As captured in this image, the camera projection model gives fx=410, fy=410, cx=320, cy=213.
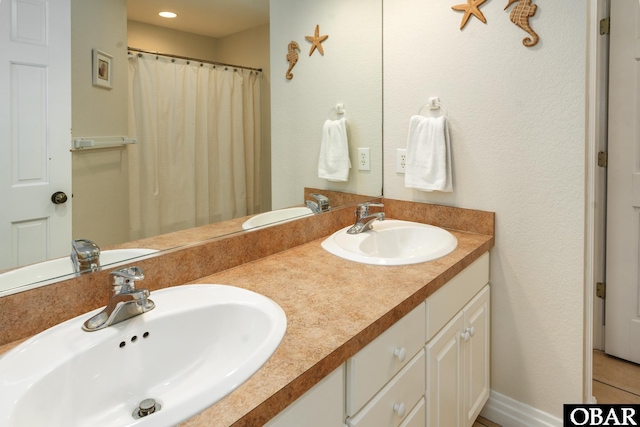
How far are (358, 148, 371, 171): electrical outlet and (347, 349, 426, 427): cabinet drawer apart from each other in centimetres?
100

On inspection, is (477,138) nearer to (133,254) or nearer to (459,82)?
(459,82)

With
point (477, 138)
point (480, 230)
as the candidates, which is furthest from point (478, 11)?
point (480, 230)

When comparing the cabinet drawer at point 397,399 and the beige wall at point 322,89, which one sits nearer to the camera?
the cabinet drawer at point 397,399

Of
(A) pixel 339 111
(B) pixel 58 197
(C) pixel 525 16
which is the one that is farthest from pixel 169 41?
(C) pixel 525 16

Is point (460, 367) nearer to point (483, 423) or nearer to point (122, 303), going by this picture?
point (483, 423)

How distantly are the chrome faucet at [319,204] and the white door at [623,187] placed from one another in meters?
1.59

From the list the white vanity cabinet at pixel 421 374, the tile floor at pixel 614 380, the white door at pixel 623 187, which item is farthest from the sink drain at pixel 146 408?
the white door at pixel 623 187

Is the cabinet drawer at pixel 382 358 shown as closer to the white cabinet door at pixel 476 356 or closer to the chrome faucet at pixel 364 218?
the white cabinet door at pixel 476 356

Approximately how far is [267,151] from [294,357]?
85cm

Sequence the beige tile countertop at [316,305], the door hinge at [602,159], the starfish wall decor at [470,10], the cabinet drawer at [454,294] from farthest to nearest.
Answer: the door hinge at [602,159] < the starfish wall decor at [470,10] < the cabinet drawer at [454,294] < the beige tile countertop at [316,305]

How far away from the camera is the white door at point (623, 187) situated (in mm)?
2082

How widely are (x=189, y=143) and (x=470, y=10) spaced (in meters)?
1.26

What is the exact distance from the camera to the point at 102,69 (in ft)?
3.32

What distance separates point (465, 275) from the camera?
1.52m
